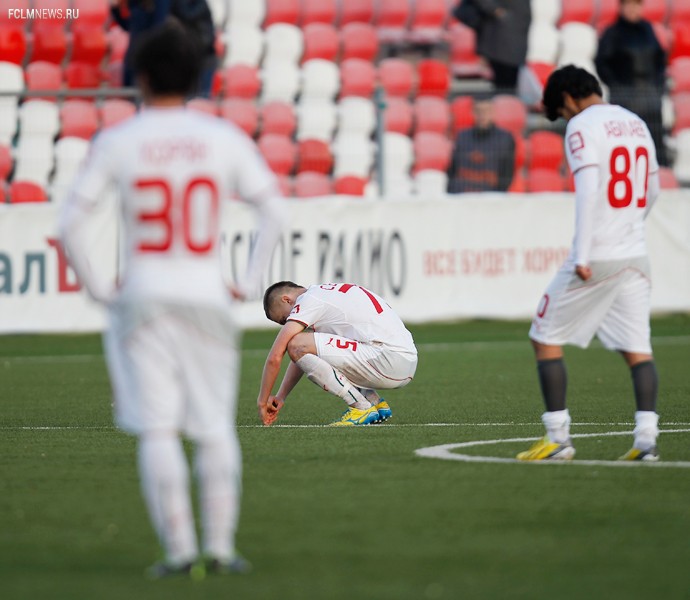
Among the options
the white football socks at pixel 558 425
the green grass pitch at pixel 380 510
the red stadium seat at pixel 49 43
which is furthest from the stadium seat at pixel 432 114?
the white football socks at pixel 558 425

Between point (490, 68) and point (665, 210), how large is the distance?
10.1ft

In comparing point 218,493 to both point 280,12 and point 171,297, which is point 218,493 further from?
point 280,12

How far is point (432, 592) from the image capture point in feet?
15.7

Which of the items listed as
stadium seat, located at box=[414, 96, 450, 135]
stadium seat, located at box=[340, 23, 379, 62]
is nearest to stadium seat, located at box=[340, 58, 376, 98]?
stadium seat, located at box=[340, 23, 379, 62]

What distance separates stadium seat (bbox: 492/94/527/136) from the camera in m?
18.3

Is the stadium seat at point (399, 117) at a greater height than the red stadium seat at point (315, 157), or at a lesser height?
greater

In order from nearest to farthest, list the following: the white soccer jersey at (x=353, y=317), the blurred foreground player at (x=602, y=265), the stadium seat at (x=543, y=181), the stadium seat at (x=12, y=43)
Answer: the blurred foreground player at (x=602, y=265) → the white soccer jersey at (x=353, y=317) → the stadium seat at (x=543, y=181) → the stadium seat at (x=12, y=43)

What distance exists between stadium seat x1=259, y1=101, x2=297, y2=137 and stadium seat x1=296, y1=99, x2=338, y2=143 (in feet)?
0.35

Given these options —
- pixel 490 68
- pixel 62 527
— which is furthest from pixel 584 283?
pixel 490 68

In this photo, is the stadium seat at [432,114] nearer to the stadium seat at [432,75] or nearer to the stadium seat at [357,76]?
the stadium seat at [357,76]

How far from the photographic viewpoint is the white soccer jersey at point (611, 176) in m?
7.55

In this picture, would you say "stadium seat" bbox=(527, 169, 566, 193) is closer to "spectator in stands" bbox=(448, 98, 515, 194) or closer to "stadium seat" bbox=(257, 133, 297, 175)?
"spectator in stands" bbox=(448, 98, 515, 194)

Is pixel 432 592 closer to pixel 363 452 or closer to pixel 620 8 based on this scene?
pixel 363 452

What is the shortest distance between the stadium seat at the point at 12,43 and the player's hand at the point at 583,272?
1338cm
